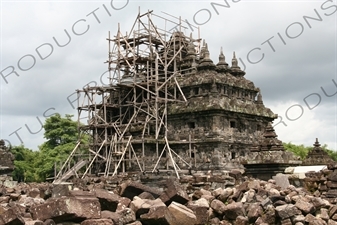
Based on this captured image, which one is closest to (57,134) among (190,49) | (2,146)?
(190,49)

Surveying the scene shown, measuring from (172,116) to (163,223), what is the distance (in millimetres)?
23358

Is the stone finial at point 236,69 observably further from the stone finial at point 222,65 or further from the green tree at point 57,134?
the green tree at point 57,134

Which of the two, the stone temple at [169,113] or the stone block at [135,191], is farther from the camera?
the stone temple at [169,113]

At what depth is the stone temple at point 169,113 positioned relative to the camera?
2933 centimetres

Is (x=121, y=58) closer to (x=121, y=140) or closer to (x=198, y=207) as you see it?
(x=121, y=140)

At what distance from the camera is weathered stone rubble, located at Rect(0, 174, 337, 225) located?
7309mm

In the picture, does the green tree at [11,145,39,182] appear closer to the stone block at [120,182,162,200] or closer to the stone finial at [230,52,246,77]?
the stone finial at [230,52,246,77]

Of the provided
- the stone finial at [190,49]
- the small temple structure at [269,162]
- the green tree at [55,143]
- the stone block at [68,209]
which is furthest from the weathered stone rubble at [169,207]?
the green tree at [55,143]

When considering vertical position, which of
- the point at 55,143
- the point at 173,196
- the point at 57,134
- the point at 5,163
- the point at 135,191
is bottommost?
the point at 173,196

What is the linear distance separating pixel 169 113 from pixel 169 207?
896 inches

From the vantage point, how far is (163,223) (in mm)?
7766

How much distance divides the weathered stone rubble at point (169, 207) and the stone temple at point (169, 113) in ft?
58.0

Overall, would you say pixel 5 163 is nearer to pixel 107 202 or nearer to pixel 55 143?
pixel 107 202

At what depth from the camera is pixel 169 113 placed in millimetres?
30891
